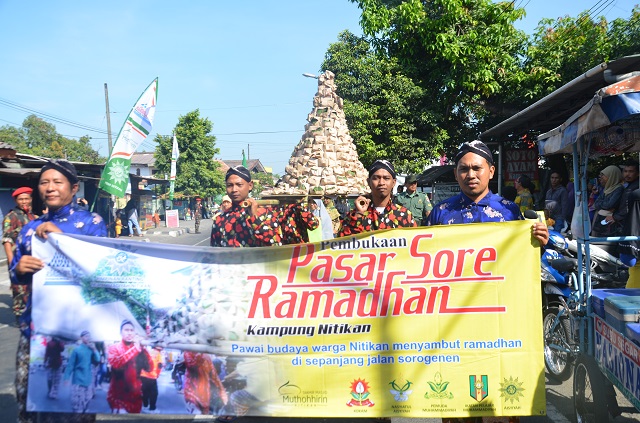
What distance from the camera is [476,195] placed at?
3520 millimetres

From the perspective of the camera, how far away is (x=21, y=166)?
17.8 m

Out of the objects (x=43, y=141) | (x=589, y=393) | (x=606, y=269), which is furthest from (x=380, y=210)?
(x=43, y=141)

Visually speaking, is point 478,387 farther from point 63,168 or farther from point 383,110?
point 383,110

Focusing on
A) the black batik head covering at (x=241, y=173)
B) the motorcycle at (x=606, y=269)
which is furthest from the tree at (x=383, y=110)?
the black batik head covering at (x=241, y=173)

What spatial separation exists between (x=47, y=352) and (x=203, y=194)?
4292 cm

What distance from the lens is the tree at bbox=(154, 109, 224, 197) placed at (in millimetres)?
42812

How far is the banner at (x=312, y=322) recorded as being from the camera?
3.18 m

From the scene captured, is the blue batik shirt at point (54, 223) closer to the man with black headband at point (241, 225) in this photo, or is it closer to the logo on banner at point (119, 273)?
the logo on banner at point (119, 273)

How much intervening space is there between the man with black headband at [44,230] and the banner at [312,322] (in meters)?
0.09

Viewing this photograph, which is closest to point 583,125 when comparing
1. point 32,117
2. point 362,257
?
point 362,257

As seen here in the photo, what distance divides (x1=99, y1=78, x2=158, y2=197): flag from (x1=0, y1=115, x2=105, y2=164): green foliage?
5091cm

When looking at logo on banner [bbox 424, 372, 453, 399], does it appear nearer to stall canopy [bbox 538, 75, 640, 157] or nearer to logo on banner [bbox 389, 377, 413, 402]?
logo on banner [bbox 389, 377, 413, 402]

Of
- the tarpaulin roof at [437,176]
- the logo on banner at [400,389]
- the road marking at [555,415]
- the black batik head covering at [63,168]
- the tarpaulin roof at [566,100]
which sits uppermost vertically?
the tarpaulin roof at [566,100]

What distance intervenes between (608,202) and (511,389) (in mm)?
4667
